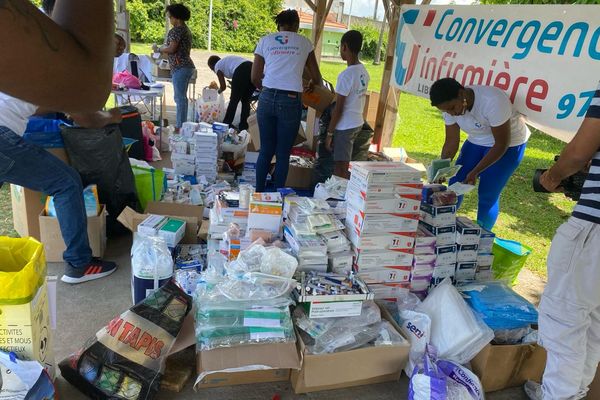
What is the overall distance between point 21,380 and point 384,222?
1877 millimetres

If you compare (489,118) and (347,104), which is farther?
(347,104)

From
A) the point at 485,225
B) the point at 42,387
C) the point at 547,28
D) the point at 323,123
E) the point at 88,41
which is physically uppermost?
the point at 547,28

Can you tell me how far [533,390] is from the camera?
223cm

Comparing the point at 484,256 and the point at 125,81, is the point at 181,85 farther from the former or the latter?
the point at 484,256

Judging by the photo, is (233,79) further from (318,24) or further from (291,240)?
(291,240)

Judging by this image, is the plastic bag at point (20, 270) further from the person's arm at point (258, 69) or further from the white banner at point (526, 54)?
the white banner at point (526, 54)

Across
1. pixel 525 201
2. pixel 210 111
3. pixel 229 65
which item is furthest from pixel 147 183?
pixel 525 201

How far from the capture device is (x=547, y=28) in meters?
2.78

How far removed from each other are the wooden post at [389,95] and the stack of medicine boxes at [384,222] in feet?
8.99

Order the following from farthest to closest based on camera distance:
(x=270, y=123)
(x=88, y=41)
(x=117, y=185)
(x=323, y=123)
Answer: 1. (x=323, y=123)
2. (x=270, y=123)
3. (x=117, y=185)
4. (x=88, y=41)

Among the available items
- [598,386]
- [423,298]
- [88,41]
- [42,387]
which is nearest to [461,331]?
[423,298]

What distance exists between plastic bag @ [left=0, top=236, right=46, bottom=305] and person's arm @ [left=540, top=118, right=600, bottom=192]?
224 cm

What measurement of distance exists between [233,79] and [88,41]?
19.9 feet

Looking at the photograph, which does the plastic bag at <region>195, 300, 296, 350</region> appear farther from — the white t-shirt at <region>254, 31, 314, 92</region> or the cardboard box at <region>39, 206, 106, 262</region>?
the white t-shirt at <region>254, 31, 314, 92</region>
